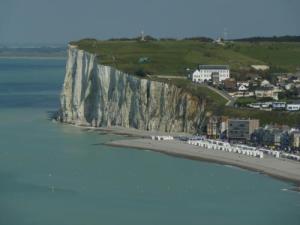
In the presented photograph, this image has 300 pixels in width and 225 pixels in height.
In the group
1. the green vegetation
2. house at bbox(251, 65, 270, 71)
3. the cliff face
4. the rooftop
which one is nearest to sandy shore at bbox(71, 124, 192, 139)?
the cliff face

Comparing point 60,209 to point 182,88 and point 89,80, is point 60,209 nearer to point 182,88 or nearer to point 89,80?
point 182,88

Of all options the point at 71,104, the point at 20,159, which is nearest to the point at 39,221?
the point at 20,159

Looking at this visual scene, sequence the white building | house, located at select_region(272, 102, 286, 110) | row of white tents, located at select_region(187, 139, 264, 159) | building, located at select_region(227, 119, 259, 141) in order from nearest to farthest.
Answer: row of white tents, located at select_region(187, 139, 264, 159)
building, located at select_region(227, 119, 259, 141)
house, located at select_region(272, 102, 286, 110)
the white building

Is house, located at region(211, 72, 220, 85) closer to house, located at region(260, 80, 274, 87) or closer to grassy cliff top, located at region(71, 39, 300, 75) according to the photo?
grassy cliff top, located at region(71, 39, 300, 75)

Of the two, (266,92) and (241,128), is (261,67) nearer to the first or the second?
(266,92)

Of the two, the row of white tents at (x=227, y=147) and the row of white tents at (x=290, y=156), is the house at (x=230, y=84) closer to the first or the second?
the row of white tents at (x=227, y=147)
